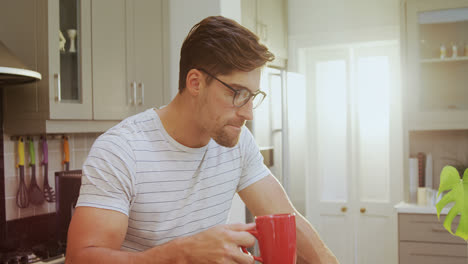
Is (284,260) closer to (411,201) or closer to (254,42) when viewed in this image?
(254,42)

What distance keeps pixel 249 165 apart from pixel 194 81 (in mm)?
283

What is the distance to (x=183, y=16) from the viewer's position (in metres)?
2.75

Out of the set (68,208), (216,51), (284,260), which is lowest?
(68,208)

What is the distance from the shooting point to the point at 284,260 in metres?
0.81

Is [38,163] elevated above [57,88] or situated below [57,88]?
below

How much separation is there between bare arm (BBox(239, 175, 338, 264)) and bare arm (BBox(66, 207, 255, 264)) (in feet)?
1.10

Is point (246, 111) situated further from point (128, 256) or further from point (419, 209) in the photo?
point (419, 209)

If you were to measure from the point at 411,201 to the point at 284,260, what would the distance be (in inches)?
104

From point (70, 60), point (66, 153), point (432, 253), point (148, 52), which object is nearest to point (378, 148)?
point (432, 253)

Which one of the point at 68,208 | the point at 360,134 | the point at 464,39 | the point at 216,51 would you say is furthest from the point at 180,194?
the point at 360,134

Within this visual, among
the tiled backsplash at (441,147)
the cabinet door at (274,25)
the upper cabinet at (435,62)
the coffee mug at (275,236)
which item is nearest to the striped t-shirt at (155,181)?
the coffee mug at (275,236)

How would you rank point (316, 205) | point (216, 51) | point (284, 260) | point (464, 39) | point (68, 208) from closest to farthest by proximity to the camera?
point (284, 260) < point (216, 51) < point (68, 208) < point (464, 39) < point (316, 205)

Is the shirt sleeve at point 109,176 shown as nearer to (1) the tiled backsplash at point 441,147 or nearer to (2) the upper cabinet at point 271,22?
(2) the upper cabinet at point 271,22

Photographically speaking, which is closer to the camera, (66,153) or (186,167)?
(186,167)
